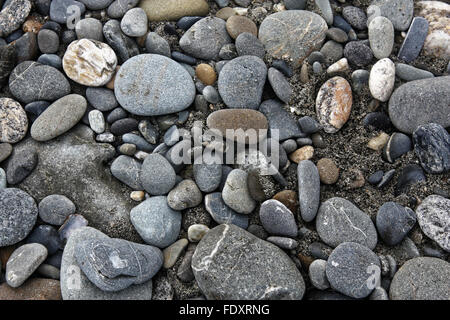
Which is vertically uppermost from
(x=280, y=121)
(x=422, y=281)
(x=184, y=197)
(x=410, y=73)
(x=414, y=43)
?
(x=414, y=43)

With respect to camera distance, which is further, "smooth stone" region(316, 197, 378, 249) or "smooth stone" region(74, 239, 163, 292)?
"smooth stone" region(316, 197, 378, 249)

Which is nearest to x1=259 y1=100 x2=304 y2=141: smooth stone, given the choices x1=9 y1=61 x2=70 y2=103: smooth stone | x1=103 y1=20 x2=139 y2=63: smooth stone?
x1=103 y1=20 x2=139 y2=63: smooth stone

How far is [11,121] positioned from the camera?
2715 millimetres

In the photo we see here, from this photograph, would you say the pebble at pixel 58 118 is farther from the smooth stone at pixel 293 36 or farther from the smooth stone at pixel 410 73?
the smooth stone at pixel 410 73

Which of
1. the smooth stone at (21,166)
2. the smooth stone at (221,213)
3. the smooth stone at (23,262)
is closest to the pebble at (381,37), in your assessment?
the smooth stone at (221,213)

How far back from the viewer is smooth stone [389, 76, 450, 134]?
8.73 ft

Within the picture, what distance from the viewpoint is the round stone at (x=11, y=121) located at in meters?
2.71

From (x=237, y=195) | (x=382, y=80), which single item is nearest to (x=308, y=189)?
(x=237, y=195)

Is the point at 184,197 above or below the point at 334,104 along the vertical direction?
below

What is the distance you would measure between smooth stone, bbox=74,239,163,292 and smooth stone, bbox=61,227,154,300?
0.16 ft

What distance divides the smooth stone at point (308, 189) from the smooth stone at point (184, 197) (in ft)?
2.07

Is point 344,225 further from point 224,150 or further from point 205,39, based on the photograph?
point 205,39

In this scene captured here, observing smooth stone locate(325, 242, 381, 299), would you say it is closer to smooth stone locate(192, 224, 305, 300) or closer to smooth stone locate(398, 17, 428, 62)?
smooth stone locate(192, 224, 305, 300)

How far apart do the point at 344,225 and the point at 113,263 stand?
1355 mm
